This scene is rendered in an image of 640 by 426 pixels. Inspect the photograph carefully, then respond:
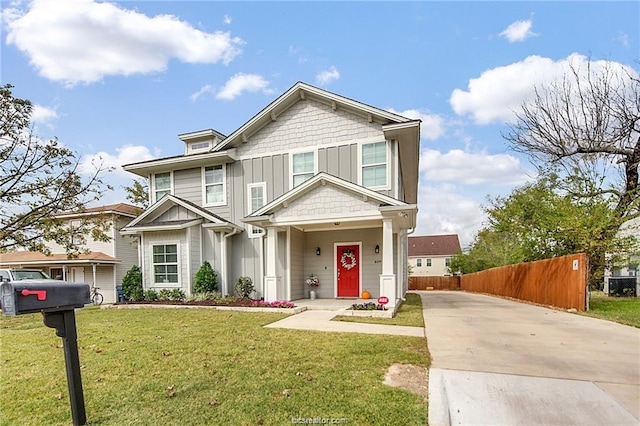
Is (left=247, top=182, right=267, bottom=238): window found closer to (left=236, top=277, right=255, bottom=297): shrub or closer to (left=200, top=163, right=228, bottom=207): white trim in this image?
(left=200, top=163, right=228, bottom=207): white trim

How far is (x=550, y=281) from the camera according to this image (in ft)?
41.2

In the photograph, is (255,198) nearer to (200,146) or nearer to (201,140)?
(200,146)

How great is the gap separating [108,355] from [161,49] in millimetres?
8776

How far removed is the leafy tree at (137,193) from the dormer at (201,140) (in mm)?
11359

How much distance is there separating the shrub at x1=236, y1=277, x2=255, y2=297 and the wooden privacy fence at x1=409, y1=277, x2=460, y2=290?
89.9 feet

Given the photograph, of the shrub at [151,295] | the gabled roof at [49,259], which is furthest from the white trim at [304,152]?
the gabled roof at [49,259]

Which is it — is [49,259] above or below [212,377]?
below

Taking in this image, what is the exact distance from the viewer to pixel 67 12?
26.9 ft

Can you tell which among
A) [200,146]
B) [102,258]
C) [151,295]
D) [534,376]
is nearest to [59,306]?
[534,376]

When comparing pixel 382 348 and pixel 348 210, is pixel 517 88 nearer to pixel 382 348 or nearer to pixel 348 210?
pixel 348 210

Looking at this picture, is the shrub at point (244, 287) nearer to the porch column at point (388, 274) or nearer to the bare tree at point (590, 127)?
the porch column at point (388, 274)

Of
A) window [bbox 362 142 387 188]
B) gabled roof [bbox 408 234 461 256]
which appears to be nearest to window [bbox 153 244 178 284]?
window [bbox 362 142 387 188]

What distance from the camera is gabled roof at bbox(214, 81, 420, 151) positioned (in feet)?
38.1

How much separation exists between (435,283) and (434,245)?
1667 centimetres
